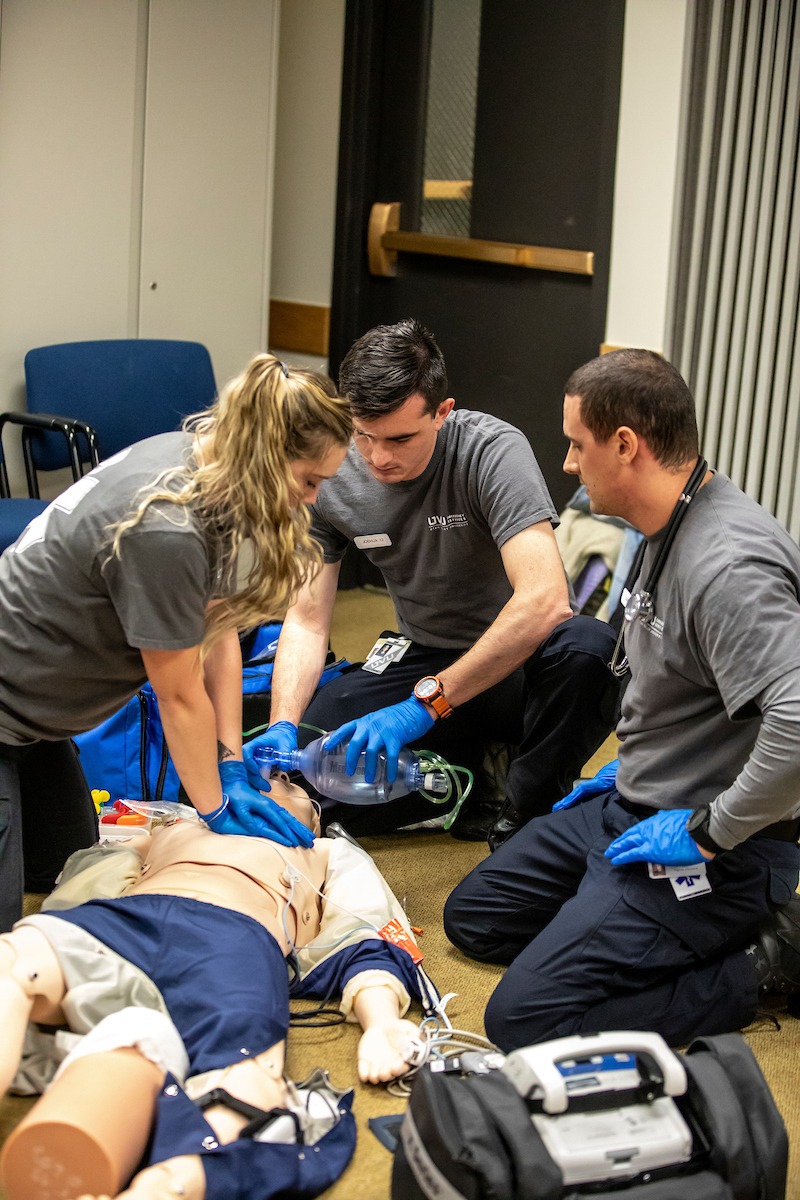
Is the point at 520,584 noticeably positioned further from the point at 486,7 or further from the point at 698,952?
the point at 486,7

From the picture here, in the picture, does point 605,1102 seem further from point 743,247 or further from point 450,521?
point 743,247

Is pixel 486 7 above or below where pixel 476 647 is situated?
above

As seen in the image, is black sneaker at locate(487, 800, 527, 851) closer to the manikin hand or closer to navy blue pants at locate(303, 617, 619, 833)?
navy blue pants at locate(303, 617, 619, 833)

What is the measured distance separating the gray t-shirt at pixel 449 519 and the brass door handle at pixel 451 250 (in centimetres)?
136

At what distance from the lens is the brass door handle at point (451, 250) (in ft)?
12.5

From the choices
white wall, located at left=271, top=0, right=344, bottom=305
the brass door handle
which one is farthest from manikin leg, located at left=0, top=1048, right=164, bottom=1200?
white wall, located at left=271, top=0, right=344, bottom=305

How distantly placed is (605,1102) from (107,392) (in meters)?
2.65

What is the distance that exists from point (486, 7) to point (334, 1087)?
3.33 meters

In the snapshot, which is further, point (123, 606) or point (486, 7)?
point (486, 7)

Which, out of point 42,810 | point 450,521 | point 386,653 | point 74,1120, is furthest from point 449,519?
point 74,1120

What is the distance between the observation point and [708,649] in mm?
1784

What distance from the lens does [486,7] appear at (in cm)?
394

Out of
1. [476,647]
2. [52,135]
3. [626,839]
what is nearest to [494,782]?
[476,647]

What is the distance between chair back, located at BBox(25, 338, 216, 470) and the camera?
347 centimetres
